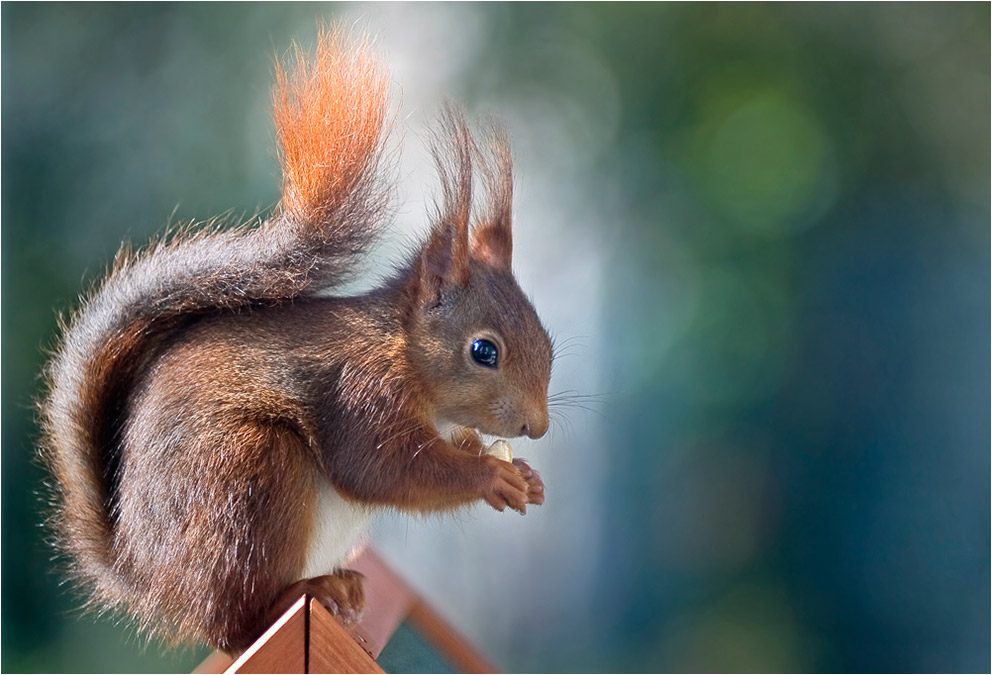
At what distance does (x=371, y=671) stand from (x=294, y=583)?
0.55 feet

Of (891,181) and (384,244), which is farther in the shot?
(891,181)

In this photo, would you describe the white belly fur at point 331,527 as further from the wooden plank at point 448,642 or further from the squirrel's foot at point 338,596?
the wooden plank at point 448,642

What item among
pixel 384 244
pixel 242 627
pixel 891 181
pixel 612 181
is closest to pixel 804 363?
pixel 891 181

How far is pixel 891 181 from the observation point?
11.9 feet

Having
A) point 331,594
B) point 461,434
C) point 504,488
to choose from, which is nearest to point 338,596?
point 331,594

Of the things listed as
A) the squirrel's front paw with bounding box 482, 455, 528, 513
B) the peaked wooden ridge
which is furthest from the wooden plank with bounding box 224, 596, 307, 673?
the squirrel's front paw with bounding box 482, 455, 528, 513

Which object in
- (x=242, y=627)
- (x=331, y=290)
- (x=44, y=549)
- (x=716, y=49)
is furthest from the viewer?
(x=716, y=49)

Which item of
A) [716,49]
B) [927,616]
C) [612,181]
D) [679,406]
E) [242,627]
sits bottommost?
[927,616]

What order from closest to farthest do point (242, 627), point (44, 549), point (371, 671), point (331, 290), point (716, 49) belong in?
point (371, 671), point (242, 627), point (331, 290), point (44, 549), point (716, 49)

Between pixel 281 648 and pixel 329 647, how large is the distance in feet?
0.16

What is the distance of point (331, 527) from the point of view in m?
1.26

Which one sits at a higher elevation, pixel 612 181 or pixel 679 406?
pixel 612 181

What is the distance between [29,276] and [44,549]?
0.87 meters

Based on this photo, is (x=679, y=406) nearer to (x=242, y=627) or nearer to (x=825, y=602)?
(x=825, y=602)
